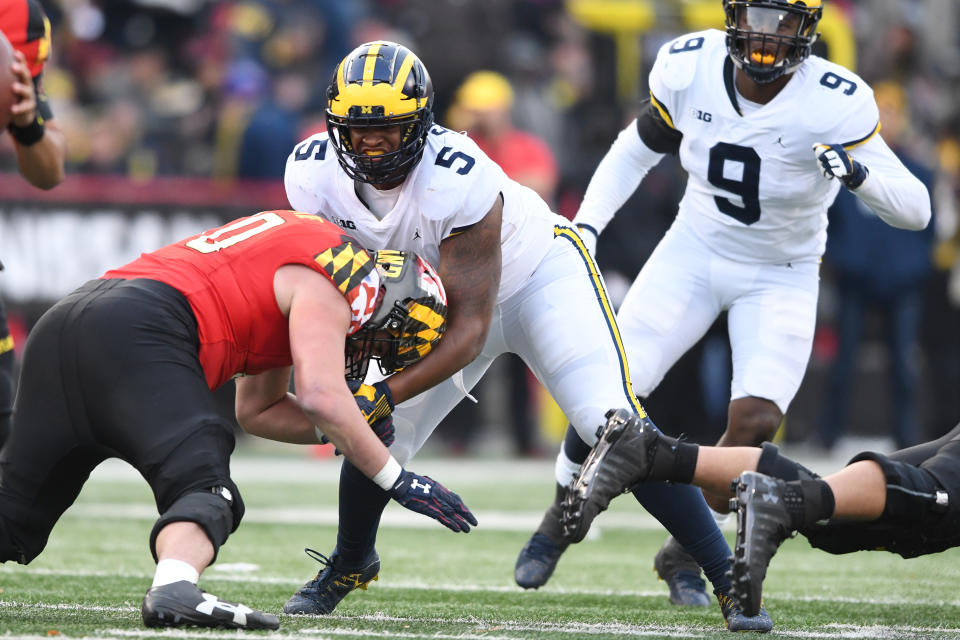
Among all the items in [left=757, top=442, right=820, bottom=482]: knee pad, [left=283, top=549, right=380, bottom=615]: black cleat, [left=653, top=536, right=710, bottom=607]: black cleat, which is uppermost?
[left=757, top=442, right=820, bottom=482]: knee pad

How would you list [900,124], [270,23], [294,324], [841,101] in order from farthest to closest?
[270,23]
[900,124]
[841,101]
[294,324]

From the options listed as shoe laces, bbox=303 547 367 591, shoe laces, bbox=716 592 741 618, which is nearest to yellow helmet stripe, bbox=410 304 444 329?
shoe laces, bbox=303 547 367 591

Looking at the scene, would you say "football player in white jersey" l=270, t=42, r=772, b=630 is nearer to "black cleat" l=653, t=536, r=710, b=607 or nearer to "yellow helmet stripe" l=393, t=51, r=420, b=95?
"yellow helmet stripe" l=393, t=51, r=420, b=95

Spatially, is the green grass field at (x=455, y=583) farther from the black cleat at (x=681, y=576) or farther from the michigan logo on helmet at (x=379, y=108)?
the michigan logo on helmet at (x=379, y=108)

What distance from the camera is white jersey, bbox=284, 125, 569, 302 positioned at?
168 inches

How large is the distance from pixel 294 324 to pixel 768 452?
1.30 metres

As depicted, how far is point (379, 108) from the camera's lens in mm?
4168

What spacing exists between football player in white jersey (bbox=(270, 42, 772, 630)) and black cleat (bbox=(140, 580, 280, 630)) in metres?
0.76

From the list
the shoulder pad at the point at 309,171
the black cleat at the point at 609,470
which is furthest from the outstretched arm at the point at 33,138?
the black cleat at the point at 609,470

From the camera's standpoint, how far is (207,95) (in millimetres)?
11250

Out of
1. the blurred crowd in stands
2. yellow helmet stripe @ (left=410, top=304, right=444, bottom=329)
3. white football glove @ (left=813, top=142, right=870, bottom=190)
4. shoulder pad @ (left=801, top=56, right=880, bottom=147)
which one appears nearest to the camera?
yellow helmet stripe @ (left=410, top=304, right=444, bottom=329)

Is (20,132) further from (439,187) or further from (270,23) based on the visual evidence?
(270,23)

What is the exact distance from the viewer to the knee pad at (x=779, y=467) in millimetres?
3840

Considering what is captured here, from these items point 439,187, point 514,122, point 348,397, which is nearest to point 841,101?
point 439,187
